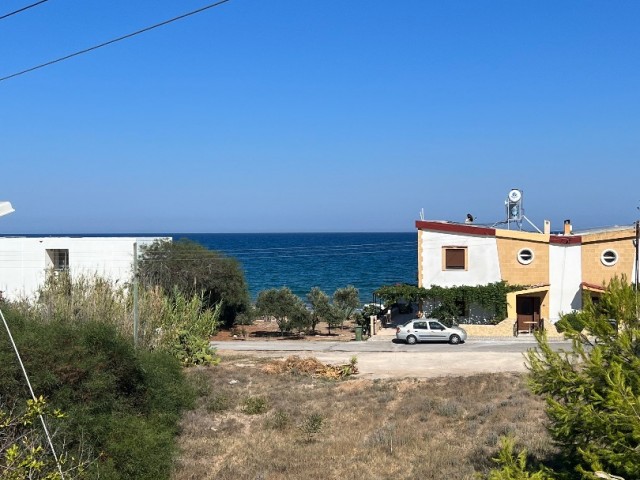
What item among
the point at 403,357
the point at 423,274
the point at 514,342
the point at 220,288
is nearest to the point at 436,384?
the point at 403,357

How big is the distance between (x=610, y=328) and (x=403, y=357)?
22.2 meters

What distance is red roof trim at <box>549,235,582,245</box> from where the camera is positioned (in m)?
39.4

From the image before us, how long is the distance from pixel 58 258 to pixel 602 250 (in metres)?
33.1

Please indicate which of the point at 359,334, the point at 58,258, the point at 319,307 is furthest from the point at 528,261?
the point at 58,258

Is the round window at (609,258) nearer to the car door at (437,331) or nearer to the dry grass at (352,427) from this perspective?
the car door at (437,331)

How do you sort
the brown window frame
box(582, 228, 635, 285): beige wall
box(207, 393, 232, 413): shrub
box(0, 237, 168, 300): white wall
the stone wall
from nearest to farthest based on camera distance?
box(207, 393, 232, 413): shrub, box(582, 228, 635, 285): beige wall, the stone wall, the brown window frame, box(0, 237, 168, 300): white wall

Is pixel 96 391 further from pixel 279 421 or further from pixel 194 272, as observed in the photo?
pixel 194 272

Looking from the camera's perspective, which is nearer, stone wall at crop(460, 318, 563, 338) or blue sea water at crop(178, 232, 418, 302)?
stone wall at crop(460, 318, 563, 338)

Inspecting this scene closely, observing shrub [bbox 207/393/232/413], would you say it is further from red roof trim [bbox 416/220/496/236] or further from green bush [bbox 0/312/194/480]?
red roof trim [bbox 416/220/496/236]

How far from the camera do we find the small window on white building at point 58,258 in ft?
137

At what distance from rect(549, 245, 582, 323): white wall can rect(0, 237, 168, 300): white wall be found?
25325mm

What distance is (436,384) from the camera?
80.9 ft

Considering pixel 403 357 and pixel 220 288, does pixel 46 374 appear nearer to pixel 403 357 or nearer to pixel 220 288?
pixel 403 357

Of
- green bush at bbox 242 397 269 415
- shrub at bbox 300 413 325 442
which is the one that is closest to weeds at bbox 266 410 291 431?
shrub at bbox 300 413 325 442
